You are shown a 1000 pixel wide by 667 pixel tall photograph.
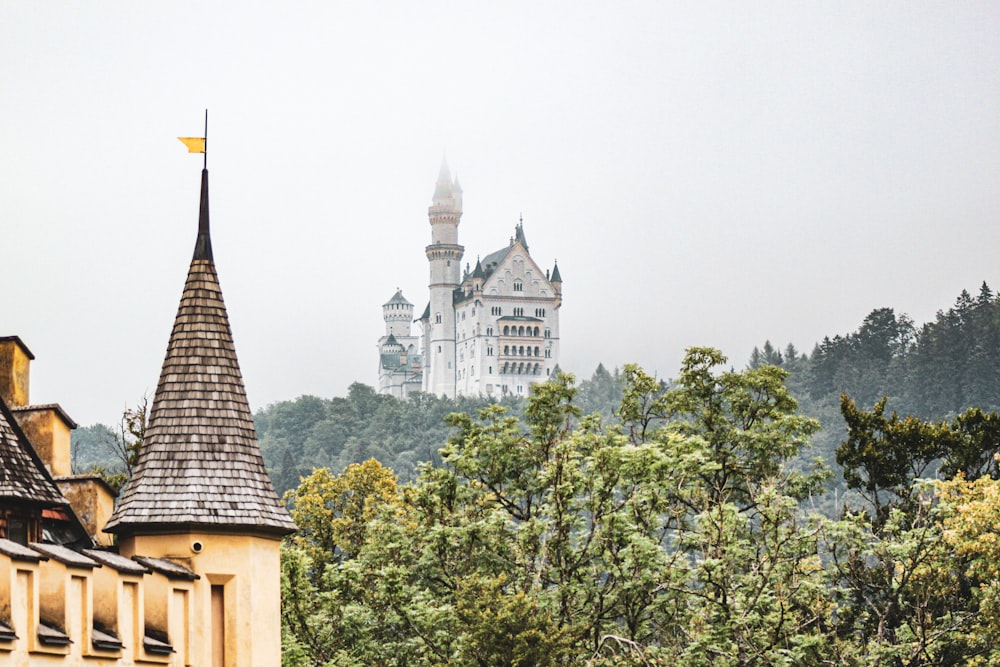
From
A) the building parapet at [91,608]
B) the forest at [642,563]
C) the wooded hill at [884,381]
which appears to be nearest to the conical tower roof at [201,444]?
the building parapet at [91,608]

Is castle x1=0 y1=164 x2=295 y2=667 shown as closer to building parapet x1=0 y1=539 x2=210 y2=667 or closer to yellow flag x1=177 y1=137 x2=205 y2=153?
building parapet x1=0 y1=539 x2=210 y2=667

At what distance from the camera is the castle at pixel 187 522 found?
16.5 metres

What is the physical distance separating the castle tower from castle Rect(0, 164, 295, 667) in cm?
1

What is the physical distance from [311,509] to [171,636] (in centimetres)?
4404

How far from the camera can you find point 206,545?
59.5ft

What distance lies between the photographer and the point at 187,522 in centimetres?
1798

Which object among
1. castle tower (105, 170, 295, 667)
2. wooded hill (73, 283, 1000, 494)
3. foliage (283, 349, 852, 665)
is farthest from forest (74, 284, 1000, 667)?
wooded hill (73, 283, 1000, 494)

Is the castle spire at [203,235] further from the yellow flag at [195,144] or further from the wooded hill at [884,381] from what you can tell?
the wooded hill at [884,381]

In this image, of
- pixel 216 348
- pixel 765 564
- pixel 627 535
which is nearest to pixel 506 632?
pixel 627 535

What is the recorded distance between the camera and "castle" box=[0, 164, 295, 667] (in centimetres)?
1645

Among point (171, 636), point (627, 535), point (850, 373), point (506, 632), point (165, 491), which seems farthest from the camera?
point (850, 373)

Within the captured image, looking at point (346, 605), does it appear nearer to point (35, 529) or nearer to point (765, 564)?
point (765, 564)

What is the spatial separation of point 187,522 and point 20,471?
189cm

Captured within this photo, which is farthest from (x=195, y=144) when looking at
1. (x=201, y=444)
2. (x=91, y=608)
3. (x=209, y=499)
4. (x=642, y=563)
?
(x=642, y=563)
